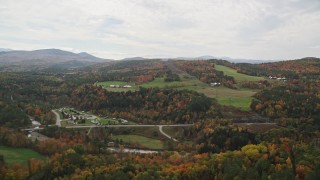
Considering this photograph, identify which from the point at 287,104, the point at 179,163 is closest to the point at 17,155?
the point at 179,163

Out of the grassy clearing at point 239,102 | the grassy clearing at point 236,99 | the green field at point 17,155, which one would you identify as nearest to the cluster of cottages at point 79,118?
the green field at point 17,155

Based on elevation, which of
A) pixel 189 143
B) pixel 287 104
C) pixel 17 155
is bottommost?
pixel 189 143

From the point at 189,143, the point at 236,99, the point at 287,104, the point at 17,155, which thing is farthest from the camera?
the point at 236,99

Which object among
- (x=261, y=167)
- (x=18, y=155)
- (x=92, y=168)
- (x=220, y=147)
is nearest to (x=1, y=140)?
(x=18, y=155)

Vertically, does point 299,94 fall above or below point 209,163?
above

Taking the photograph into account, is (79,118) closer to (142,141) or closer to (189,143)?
(142,141)

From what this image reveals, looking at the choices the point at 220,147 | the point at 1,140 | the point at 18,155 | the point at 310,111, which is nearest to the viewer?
the point at 18,155

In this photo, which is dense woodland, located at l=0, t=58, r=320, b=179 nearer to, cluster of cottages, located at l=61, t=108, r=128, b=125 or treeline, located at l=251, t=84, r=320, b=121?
treeline, located at l=251, t=84, r=320, b=121

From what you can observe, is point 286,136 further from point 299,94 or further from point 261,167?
point 299,94
